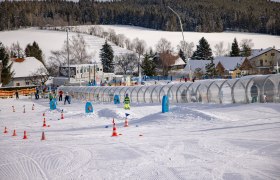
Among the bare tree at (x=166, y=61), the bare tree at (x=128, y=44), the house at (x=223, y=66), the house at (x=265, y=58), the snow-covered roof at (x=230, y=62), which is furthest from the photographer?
the bare tree at (x=128, y=44)

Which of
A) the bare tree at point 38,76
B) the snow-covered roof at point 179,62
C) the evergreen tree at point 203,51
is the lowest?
the bare tree at point 38,76

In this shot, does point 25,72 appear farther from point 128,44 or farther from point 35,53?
point 128,44

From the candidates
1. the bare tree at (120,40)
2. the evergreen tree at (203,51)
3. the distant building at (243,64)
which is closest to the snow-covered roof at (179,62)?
the evergreen tree at (203,51)

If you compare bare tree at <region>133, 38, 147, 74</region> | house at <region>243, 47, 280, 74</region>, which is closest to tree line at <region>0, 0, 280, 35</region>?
bare tree at <region>133, 38, 147, 74</region>

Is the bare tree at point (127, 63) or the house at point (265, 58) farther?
the bare tree at point (127, 63)

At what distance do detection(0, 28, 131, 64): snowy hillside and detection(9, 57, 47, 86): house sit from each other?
1292 inches

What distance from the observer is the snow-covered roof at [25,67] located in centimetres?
7744

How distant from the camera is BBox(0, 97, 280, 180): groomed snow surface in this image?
9828 millimetres

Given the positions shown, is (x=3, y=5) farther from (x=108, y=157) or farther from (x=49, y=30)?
(x=108, y=157)

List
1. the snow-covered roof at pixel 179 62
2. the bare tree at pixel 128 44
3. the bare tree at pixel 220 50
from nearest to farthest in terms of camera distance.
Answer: the snow-covered roof at pixel 179 62, the bare tree at pixel 220 50, the bare tree at pixel 128 44

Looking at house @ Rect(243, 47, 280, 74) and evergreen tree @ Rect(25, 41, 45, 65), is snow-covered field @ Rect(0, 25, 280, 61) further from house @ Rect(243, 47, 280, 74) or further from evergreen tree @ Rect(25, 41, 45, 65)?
house @ Rect(243, 47, 280, 74)

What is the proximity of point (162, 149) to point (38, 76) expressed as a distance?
67.2 metres

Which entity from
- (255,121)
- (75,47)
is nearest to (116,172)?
(255,121)

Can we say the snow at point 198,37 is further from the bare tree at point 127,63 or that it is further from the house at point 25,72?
the house at point 25,72
